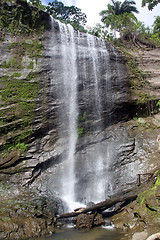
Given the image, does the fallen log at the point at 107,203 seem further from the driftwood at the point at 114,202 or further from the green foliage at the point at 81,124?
the green foliage at the point at 81,124

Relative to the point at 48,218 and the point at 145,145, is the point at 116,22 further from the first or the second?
the point at 48,218

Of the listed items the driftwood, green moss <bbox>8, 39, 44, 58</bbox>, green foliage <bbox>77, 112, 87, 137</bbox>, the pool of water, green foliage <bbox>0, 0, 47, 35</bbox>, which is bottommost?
the pool of water

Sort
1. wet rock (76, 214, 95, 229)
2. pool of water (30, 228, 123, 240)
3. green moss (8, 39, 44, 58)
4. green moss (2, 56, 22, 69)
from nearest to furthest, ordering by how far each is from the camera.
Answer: pool of water (30, 228, 123, 240)
wet rock (76, 214, 95, 229)
green moss (2, 56, 22, 69)
green moss (8, 39, 44, 58)

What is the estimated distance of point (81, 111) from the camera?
9727 mm

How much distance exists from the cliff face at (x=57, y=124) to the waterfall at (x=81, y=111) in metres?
0.04

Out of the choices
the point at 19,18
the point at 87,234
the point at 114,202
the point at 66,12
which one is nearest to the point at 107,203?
the point at 114,202

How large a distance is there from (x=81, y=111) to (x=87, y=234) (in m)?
5.70

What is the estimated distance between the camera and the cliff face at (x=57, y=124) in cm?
798

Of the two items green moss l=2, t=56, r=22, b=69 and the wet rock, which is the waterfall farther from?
green moss l=2, t=56, r=22, b=69

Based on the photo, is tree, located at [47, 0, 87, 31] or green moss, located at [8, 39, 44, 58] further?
tree, located at [47, 0, 87, 31]

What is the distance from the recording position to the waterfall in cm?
809

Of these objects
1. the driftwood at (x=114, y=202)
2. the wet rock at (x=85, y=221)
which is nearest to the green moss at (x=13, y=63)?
the driftwood at (x=114, y=202)

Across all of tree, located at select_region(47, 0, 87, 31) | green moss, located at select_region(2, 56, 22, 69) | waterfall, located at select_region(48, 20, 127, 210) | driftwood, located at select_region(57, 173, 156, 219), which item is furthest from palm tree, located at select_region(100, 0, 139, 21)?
driftwood, located at select_region(57, 173, 156, 219)

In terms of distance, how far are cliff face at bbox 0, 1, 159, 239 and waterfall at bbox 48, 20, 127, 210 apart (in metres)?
0.04
